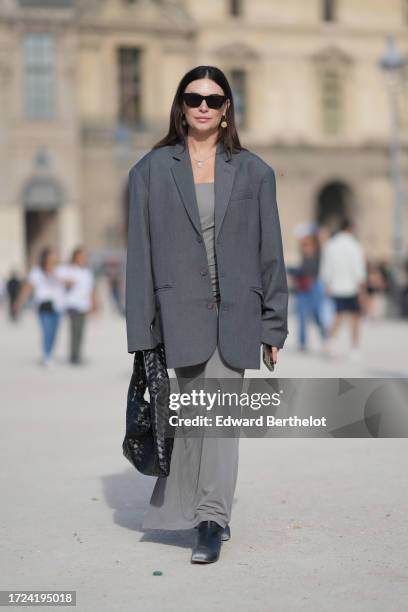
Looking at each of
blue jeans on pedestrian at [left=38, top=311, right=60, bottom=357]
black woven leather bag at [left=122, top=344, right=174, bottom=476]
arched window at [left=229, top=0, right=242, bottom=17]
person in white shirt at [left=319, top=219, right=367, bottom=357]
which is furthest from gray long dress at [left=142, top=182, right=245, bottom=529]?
arched window at [left=229, top=0, right=242, bottom=17]

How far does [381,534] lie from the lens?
6254 mm

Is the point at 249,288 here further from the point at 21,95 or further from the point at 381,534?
the point at 21,95

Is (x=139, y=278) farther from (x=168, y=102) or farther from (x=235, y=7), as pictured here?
Result: (x=235, y=7)

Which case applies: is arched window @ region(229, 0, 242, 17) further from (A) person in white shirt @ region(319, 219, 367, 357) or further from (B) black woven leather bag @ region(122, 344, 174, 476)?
(B) black woven leather bag @ region(122, 344, 174, 476)

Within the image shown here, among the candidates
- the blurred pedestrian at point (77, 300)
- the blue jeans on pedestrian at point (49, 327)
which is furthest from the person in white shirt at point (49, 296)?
the blurred pedestrian at point (77, 300)

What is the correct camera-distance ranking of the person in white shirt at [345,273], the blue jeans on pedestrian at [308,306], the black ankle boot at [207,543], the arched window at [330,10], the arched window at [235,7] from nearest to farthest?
the black ankle boot at [207,543], the person in white shirt at [345,273], the blue jeans on pedestrian at [308,306], the arched window at [235,7], the arched window at [330,10]

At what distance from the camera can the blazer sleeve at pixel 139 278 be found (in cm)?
594

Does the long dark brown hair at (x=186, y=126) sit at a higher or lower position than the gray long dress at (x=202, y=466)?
higher

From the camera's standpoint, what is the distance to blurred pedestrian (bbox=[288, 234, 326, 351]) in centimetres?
1911

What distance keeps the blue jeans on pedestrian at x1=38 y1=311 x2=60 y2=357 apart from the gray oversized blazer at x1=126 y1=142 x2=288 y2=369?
36.6ft

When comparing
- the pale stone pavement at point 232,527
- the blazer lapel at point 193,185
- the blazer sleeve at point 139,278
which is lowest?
the pale stone pavement at point 232,527

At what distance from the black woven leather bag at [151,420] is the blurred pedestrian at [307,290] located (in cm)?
1307

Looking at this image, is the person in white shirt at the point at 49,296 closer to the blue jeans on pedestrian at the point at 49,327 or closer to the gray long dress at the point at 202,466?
the blue jeans on pedestrian at the point at 49,327

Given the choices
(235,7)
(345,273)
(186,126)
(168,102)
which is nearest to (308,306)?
(345,273)
